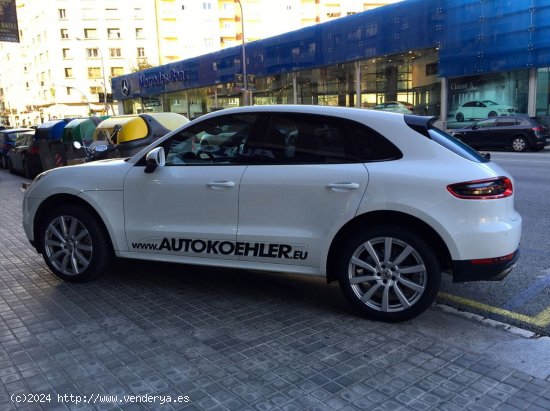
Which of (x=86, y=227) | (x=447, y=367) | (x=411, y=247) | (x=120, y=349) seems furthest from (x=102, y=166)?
(x=447, y=367)

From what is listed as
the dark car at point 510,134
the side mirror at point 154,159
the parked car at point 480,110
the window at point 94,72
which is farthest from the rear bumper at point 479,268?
the window at point 94,72

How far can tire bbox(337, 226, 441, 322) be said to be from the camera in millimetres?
3721

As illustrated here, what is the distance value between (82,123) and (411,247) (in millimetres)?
10965

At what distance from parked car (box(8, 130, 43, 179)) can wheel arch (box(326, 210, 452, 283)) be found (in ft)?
39.4

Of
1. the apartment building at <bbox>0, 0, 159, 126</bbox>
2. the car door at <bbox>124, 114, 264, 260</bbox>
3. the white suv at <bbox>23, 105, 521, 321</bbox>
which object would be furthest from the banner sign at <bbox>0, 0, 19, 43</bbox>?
the apartment building at <bbox>0, 0, 159, 126</bbox>

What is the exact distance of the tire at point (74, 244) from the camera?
4742mm

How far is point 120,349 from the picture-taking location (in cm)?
350

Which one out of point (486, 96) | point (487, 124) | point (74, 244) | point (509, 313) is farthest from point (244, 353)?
point (486, 96)

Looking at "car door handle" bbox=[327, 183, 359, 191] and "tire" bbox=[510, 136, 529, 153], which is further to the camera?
"tire" bbox=[510, 136, 529, 153]

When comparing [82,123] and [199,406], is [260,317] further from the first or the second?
[82,123]

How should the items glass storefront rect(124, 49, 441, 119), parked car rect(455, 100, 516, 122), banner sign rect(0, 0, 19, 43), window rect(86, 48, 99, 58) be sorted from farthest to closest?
window rect(86, 48, 99, 58), glass storefront rect(124, 49, 441, 119), parked car rect(455, 100, 516, 122), banner sign rect(0, 0, 19, 43)

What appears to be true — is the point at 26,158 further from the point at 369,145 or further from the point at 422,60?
the point at 422,60

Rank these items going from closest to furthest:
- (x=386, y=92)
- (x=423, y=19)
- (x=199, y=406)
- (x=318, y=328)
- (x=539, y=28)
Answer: (x=199, y=406)
(x=318, y=328)
(x=539, y=28)
(x=423, y=19)
(x=386, y=92)

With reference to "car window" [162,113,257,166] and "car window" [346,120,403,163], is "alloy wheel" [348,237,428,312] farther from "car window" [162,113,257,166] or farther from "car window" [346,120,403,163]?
"car window" [162,113,257,166]
